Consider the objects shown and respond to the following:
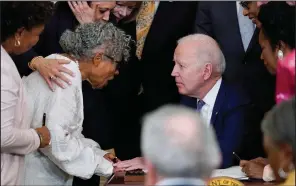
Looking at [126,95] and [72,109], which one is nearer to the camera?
[72,109]

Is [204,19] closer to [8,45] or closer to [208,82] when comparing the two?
[208,82]

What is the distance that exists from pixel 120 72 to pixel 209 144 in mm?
2109

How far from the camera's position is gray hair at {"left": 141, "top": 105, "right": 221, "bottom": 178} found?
2.35m

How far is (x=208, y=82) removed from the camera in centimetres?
403

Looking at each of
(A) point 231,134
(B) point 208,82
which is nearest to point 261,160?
(A) point 231,134

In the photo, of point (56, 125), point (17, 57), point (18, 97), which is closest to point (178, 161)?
point (18, 97)

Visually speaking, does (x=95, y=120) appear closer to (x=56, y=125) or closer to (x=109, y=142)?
(x=109, y=142)

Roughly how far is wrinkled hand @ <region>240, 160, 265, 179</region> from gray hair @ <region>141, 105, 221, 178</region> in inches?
49.1

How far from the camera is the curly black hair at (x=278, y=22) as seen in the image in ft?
12.2

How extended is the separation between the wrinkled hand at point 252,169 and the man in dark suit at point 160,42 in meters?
0.94

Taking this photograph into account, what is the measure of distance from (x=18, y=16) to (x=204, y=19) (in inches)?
58.6

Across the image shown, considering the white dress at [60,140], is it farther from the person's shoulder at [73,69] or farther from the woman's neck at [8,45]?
the woman's neck at [8,45]

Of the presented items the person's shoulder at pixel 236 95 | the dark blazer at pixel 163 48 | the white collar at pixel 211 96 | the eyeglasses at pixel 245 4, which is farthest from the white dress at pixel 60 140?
the eyeglasses at pixel 245 4

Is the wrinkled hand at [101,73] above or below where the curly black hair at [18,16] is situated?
below
